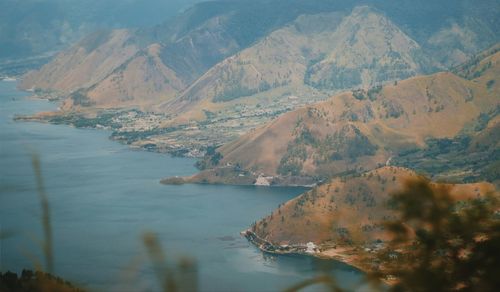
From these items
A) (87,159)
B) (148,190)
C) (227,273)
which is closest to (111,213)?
(148,190)

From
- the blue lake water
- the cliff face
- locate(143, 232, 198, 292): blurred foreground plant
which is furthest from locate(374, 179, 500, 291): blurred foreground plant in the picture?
the cliff face

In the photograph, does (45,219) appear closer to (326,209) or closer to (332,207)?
(332,207)

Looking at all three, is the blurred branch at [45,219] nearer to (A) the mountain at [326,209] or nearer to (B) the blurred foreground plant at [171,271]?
(B) the blurred foreground plant at [171,271]

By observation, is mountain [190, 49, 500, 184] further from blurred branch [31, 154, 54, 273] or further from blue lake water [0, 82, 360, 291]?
blurred branch [31, 154, 54, 273]

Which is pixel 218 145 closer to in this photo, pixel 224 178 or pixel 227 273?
pixel 224 178

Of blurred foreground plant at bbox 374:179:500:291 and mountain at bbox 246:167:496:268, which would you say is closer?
blurred foreground plant at bbox 374:179:500:291

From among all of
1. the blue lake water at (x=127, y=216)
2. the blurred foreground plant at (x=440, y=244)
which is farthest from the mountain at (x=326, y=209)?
the blurred foreground plant at (x=440, y=244)

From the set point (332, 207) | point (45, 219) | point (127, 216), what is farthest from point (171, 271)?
point (332, 207)
